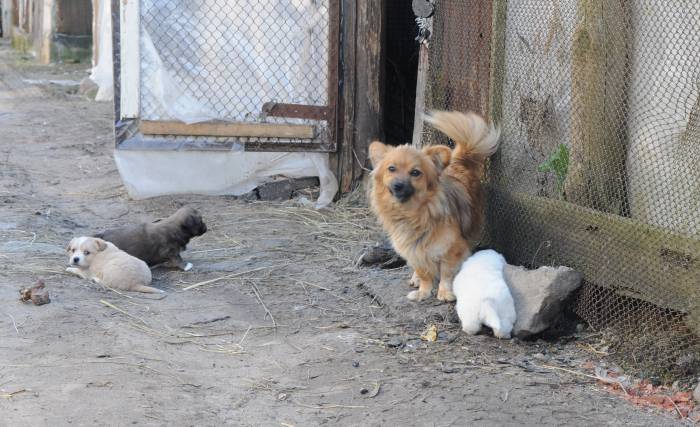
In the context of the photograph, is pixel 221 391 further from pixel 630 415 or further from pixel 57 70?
pixel 57 70

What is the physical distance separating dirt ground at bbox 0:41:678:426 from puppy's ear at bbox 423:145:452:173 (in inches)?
34.4

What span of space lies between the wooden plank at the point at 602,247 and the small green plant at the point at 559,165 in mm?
118

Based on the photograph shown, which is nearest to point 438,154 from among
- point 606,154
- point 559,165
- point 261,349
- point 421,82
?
point 559,165

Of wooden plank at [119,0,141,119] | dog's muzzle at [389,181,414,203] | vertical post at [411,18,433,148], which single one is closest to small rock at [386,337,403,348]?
dog's muzzle at [389,181,414,203]

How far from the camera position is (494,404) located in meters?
4.12

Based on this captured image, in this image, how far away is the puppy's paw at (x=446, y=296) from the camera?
5.56 m

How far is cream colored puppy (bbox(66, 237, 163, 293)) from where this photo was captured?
226 inches

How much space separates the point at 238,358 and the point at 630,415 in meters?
1.97

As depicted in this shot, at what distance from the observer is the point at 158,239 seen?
20.6ft

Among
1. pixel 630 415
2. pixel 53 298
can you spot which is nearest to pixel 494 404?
pixel 630 415

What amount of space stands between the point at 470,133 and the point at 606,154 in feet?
3.34

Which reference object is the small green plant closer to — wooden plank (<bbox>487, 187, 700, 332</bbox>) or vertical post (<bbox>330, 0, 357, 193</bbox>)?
wooden plank (<bbox>487, 187, 700, 332</bbox>)

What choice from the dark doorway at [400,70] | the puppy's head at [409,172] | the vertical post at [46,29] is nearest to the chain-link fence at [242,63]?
the dark doorway at [400,70]

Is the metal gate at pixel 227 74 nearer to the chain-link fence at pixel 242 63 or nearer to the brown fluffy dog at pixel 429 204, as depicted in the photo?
the chain-link fence at pixel 242 63
